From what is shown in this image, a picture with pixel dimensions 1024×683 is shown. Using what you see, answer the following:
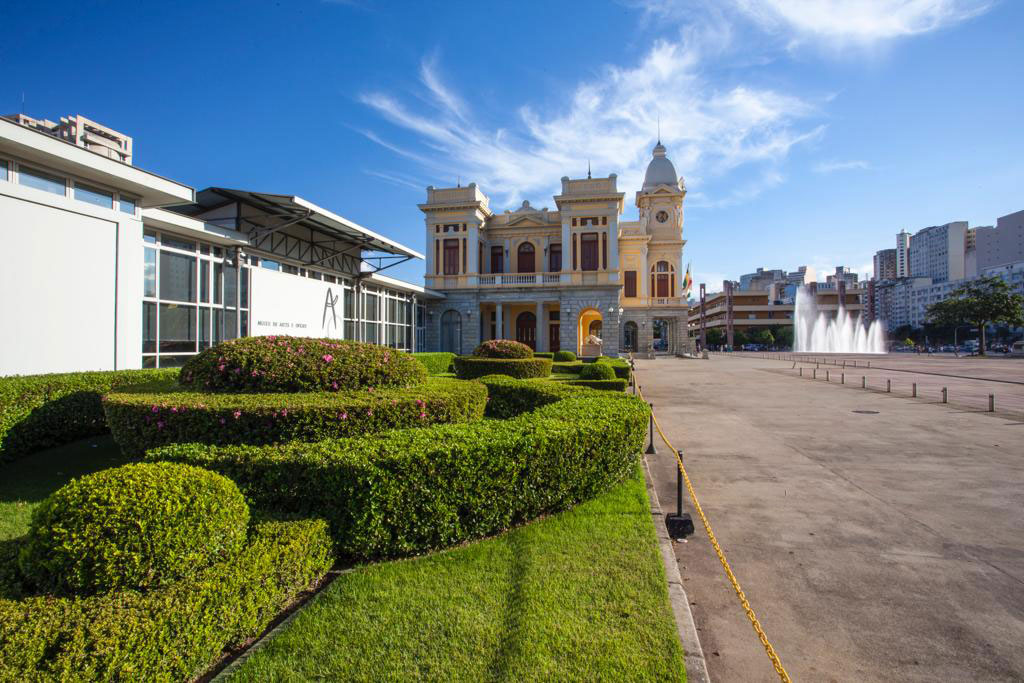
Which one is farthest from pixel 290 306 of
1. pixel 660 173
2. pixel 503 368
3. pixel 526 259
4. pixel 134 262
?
pixel 660 173

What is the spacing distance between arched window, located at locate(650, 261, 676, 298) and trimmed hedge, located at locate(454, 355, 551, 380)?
108ft

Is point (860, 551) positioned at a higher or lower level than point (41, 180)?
lower

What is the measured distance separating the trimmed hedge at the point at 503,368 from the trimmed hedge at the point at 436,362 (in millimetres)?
2762

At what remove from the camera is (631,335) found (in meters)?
48.6

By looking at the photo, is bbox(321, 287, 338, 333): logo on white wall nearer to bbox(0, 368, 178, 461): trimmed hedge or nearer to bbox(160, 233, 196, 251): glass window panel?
bbox(160, 233, 196, 251): glass window panel

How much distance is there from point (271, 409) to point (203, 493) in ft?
7.15

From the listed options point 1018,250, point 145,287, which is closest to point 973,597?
point 145,287

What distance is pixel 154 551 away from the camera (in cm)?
329

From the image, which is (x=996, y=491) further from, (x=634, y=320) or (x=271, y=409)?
(x=634, y=320)

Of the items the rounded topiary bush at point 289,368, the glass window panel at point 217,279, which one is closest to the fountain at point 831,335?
the glass window panel at point 217,279

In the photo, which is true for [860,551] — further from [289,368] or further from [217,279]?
[217,279]

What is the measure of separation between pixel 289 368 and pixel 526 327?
35.9 m

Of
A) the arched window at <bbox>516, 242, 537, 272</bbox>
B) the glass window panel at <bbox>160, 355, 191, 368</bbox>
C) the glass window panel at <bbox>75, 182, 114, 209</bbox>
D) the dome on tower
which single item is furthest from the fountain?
the glass window panel at <bbox>75, 182, 114, 209</bbox>

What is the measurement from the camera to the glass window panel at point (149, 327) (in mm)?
11602
